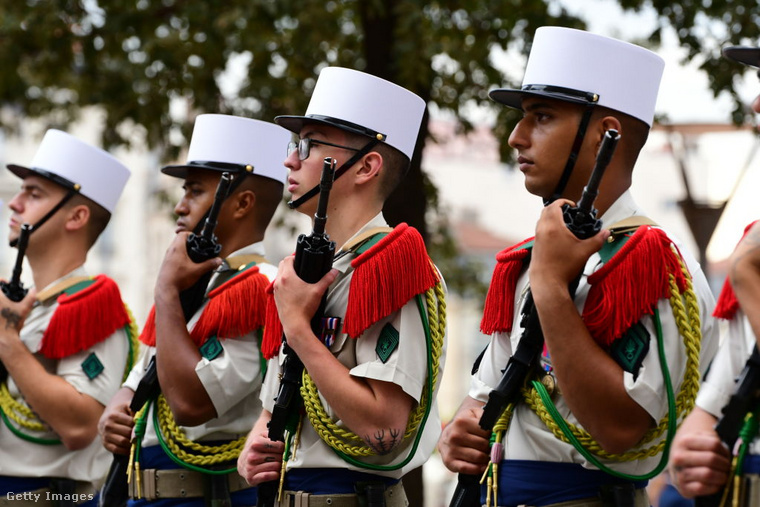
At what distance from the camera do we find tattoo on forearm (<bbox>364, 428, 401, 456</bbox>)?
3809 mm

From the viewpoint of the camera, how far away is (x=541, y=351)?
358 centimetres

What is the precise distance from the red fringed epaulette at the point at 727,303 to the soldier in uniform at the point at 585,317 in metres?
0.17

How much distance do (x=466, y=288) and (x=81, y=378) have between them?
24.1ft

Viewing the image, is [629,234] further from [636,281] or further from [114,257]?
[114,257]

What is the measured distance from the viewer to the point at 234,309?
15.9 ft

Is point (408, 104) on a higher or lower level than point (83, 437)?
higher

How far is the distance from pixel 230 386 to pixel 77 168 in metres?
2.00

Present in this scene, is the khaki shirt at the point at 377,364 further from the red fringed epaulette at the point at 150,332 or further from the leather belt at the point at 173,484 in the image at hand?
the red fringed epaulette at the point at 150,332

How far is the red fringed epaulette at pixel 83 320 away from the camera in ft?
18.4

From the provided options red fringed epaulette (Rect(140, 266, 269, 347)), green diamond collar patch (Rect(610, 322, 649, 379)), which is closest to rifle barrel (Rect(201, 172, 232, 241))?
red fringed epaulette (Rect(140, 266, 269, 347))

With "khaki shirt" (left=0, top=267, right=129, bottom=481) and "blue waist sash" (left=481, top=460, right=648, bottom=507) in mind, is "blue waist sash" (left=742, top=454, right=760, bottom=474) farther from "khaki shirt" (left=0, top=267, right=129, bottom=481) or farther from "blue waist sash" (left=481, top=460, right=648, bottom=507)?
"khaki shirt" (left=0, top=267, right=129, bottom=481)

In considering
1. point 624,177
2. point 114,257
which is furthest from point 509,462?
point 114,257

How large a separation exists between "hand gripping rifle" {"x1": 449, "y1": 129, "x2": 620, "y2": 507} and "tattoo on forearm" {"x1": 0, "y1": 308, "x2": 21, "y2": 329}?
2.78 m

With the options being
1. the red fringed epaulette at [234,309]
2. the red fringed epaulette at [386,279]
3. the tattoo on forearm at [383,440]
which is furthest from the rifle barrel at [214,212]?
the tattoo on forearm at [383,440]
